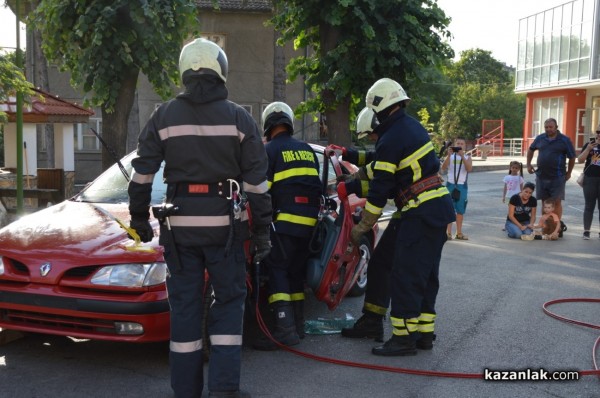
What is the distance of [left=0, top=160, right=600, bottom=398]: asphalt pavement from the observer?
4.54m

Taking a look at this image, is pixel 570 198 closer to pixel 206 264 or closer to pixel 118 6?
pixel 118 6

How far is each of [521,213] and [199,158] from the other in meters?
8.93

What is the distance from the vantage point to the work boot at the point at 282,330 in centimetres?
543

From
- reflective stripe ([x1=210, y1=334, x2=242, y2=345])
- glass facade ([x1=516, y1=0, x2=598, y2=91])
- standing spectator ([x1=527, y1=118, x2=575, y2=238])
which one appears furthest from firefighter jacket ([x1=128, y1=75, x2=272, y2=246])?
glass facade ([x1=516, y1=0, x2=598, y2=91])

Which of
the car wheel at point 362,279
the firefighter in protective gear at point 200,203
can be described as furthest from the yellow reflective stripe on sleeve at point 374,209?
the car wheel at point 362,279

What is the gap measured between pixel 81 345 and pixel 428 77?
31.4 feet

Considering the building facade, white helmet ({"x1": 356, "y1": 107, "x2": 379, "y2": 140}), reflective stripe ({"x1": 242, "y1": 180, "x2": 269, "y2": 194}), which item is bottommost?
reflective stripe ({"x1": 242, "y1": 180, "x2": 269, "y2": 194})

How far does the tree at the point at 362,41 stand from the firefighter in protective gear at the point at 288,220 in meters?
7.07

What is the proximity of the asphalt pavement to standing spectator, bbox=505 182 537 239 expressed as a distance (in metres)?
3.95

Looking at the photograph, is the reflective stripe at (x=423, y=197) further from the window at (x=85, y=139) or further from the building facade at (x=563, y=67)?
the building facade at (x=563, y=67)

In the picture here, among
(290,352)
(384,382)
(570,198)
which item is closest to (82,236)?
(290,352)

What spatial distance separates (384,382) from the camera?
473 cm

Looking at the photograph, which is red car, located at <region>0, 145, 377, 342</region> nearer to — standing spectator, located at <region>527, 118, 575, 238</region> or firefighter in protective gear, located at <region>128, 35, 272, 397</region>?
firefighter in protective gear, located at <region>128, 35, 272, 397</region>

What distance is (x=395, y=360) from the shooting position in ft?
17.1
